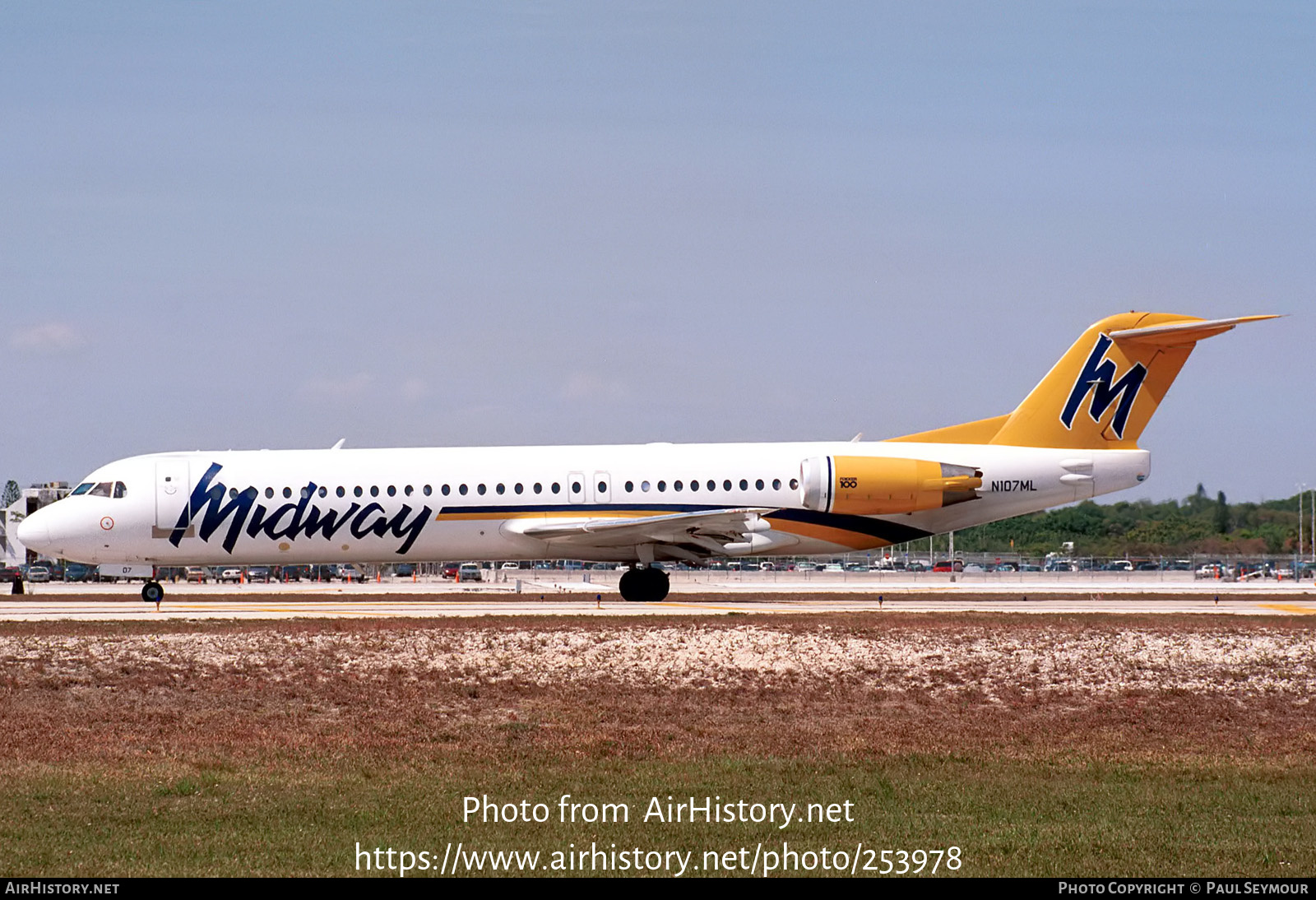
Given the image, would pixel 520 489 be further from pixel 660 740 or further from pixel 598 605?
pixel 660 740

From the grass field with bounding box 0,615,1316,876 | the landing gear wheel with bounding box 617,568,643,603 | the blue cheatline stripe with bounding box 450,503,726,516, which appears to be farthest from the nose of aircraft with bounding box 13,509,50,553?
the landing gear wheel with bounding box 617,568,643,603

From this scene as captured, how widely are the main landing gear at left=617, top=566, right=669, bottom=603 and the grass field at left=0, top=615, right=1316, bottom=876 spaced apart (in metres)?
9.43

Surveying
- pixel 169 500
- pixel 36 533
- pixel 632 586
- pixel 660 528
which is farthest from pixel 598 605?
pixel 36 533

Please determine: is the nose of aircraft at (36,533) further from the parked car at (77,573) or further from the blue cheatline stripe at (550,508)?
the parked car at (77,573)

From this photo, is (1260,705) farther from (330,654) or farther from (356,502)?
(356,502)

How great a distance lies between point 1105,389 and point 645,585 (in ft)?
41.8

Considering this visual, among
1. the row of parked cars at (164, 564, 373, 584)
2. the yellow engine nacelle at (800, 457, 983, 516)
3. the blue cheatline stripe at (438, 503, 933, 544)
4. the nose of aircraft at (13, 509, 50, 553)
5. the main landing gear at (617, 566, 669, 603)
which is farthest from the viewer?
the row of parked cars at (164, 564, 373, 584)

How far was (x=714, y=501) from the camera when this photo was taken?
35.6 metres

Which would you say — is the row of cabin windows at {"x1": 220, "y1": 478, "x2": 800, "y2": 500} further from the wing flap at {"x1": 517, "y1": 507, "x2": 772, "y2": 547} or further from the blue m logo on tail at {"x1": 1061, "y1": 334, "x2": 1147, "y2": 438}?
the blue m logo on tail at {"x1": 1061, "y1": 334, "x2": 1147, "y2": 438}

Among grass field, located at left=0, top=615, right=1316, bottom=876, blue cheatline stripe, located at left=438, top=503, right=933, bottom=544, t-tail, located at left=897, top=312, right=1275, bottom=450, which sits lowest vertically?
grass field, located at left=0, top=615, right=1316, bottom=876

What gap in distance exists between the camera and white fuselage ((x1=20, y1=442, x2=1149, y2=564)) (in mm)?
35500

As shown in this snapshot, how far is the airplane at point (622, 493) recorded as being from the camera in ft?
116
